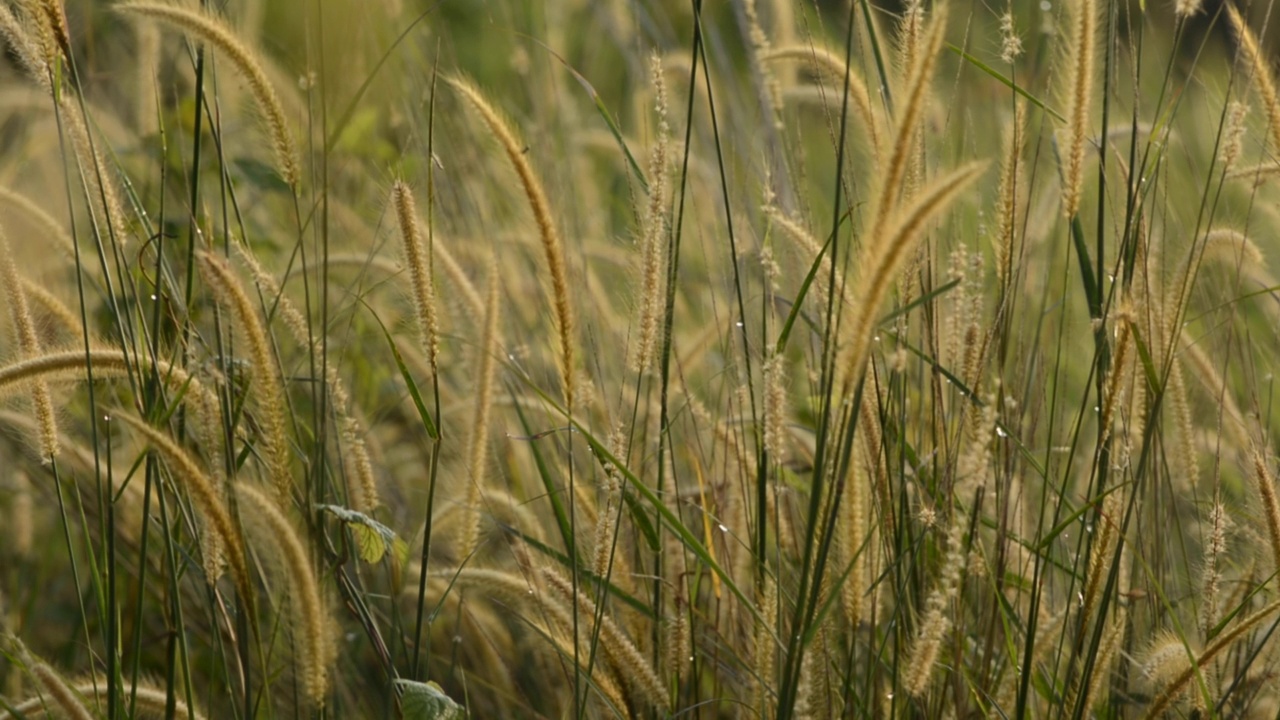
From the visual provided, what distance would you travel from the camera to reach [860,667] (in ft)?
5.16

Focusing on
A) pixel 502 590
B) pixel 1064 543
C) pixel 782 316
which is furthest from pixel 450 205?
pixel 1064 543

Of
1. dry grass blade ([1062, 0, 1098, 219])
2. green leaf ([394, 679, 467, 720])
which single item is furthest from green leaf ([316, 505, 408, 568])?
dry grass blade ([1062, 0, 1098, 219])

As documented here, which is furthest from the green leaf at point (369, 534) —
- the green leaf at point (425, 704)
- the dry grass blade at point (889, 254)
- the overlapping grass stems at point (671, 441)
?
the dry grass blade at point (889, 254)

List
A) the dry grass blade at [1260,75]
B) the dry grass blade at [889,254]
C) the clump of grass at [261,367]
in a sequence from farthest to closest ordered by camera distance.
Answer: the dry grass blade at [1260,75] → the clump of grass at [261,367] → the dry grass blade at [889,254]

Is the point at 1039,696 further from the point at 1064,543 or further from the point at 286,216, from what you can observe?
the point at 286,216

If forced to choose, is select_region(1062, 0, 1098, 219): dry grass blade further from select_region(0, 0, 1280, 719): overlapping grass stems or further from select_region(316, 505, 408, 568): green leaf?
select_region(316, 505, 408, 568): green leaf

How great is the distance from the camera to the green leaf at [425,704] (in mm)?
1029

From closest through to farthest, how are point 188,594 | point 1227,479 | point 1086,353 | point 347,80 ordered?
point 188,594, point 1227,479, point 1086,353, point 347,80

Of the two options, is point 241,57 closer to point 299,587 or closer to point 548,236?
point 548,236

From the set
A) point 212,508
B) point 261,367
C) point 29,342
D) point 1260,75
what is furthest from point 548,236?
point 1260,75

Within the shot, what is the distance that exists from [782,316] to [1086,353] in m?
0.85

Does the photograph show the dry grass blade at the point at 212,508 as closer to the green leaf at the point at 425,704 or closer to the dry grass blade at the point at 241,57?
the green leaf at the point at 425,704

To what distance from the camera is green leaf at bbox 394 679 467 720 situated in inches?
40.5

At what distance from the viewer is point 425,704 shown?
1032 mm
